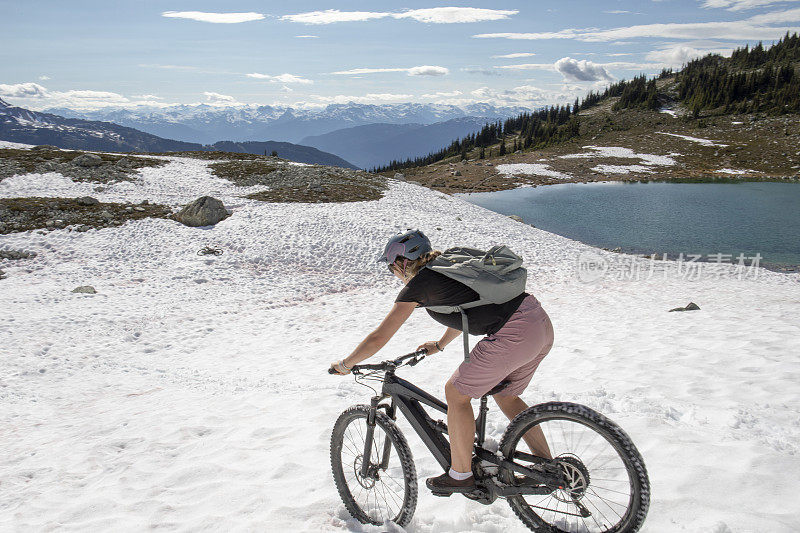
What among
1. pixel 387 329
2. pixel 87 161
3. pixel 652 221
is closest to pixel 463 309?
pixel 387 329

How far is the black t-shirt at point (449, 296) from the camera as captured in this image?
3848mm

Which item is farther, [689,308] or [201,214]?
[201,214]

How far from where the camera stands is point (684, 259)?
27.6m

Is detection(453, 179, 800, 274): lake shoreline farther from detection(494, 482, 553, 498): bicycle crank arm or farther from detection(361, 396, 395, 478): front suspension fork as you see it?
detection(361, 396, 395, 478): front suspension fork

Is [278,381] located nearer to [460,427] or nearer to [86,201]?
[460,427]

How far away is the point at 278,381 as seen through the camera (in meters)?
10.1

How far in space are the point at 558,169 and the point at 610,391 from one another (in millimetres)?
85574

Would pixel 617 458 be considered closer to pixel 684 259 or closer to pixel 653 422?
pixel 653 422

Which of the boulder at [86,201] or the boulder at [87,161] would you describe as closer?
the boulder at [86,201]

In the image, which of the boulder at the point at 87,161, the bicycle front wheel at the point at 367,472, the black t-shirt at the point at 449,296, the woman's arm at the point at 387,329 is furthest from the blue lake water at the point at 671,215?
the boulder at the point at 87,161

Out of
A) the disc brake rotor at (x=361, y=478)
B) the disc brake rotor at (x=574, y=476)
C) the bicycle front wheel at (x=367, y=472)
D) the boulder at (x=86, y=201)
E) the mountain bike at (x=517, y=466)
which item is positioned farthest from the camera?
the boulder at (x=86, y=201)

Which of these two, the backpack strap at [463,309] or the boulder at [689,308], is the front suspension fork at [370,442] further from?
the boulder at [689,308]

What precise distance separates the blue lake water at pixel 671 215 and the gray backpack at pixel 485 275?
1204 inches

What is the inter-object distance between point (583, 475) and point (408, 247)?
8.48 ft
